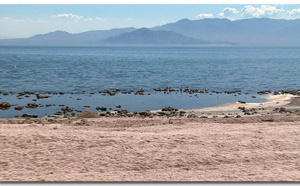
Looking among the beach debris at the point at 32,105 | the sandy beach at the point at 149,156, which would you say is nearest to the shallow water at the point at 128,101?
the beach debris at the point at 32,105

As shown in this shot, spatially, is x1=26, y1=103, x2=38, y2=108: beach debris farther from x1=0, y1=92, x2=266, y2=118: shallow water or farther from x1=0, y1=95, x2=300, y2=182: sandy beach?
x1=0, y1=95, x2=300, y2=182: sandy beach

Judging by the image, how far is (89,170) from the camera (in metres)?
10.7

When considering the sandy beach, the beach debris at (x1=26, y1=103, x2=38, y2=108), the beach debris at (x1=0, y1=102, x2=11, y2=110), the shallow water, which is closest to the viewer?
the sandy beach

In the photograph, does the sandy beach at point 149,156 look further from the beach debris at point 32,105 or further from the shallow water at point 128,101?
the beach debris at point 32,105

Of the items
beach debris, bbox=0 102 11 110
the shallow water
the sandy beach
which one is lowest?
the shallow water

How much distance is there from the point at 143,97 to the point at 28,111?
12.4 metres

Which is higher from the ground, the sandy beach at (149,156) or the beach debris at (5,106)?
the sandy beach at (149,156)

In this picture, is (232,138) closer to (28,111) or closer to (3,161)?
(3,161)

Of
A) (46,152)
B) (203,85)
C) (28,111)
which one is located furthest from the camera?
(203,85)

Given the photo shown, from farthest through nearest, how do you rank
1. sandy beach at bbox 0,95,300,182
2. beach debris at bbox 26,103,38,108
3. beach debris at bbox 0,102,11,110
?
beach debris at bbox 26,103,38,108 → beach debris at bbox 0,102,11,110 → sandy beach at bbox 0,95,300,182

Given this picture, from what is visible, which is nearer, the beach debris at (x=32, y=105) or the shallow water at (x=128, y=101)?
the shallow water at (x=128, y=101)

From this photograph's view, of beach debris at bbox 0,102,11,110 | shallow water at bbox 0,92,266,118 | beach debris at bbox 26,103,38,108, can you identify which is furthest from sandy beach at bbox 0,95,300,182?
beach debris at bbox 0,102,11,110

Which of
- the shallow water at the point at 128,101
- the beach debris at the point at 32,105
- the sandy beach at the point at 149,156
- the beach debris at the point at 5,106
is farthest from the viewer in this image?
the beach debris at the point at 32,105

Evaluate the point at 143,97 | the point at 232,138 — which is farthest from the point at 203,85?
the point at 232,138
